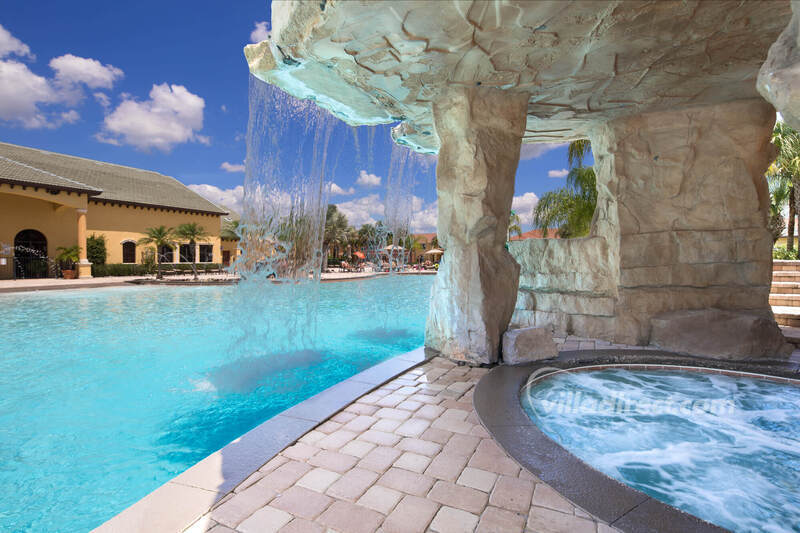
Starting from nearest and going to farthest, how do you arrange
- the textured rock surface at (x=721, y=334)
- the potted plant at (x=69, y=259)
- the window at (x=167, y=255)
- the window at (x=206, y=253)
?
the textured rock surface at (x=721, y=334) → the potted plant at (x=69, y=259) → the window at (x=167, y=255) → the window at (x=206, y=253)

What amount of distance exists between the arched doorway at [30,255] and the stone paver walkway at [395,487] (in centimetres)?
2498

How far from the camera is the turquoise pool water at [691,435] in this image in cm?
219

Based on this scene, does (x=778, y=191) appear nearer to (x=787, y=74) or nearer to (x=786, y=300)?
(x=786, y=300)

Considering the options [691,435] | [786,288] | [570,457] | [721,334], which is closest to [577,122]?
[721,334]

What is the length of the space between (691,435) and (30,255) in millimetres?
27955

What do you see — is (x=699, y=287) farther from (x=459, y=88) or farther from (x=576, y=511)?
(x=576, y=511)

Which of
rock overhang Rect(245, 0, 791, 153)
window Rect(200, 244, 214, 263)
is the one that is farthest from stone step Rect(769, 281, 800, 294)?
window Rect(200, 244, 214, 263)

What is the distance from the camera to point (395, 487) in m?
2.18

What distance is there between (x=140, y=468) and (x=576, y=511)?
3.03 metres

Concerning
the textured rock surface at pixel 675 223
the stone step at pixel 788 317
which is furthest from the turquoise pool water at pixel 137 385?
the stone step at pixel 788 317

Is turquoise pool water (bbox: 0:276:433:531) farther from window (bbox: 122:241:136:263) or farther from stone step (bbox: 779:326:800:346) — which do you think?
window (bbox: 122:241:136:263)

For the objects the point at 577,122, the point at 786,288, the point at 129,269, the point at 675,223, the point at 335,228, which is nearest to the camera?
the point at 675,223

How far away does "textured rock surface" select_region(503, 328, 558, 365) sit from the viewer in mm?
4613

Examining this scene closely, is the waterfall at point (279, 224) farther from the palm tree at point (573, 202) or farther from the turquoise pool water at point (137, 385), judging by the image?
the palm tree at point (573, 202)
